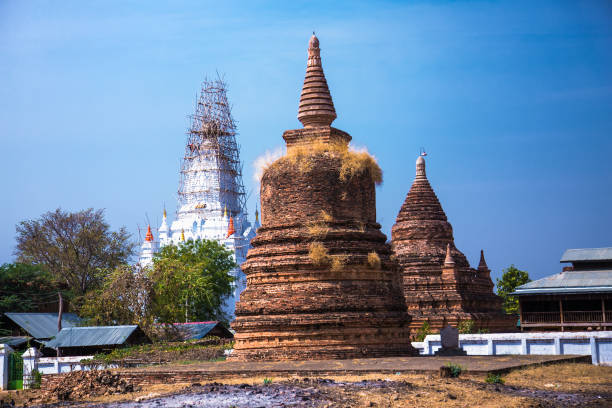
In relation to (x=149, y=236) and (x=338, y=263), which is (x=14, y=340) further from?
(x=149, y=236)

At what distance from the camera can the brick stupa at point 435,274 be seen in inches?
1304

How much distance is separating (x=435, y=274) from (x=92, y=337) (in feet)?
47.1

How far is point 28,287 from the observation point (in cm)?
4384

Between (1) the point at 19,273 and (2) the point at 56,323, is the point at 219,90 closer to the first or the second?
(1) the point at 19,273

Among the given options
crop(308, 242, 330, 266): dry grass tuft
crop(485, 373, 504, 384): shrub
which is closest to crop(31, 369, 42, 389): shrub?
crop(308, 242, 330, 266): dry grass tuft

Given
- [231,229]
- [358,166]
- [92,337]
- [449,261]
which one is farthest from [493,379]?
[231,229]

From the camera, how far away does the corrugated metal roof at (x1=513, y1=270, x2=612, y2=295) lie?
36.8m

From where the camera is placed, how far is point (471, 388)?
15117 millimetres

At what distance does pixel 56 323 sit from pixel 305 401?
28227mm

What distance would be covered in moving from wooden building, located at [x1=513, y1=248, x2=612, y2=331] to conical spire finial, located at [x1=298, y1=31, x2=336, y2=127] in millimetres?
17046

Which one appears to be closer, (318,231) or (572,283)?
(318,231)

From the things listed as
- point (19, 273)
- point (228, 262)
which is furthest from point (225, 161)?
point (19, 273)

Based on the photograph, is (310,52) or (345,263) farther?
(310,52)

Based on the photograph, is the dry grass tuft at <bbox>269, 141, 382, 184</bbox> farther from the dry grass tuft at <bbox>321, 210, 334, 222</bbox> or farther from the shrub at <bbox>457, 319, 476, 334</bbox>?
the shrub at <bbox>457, 319, 476, 334</bbox>
